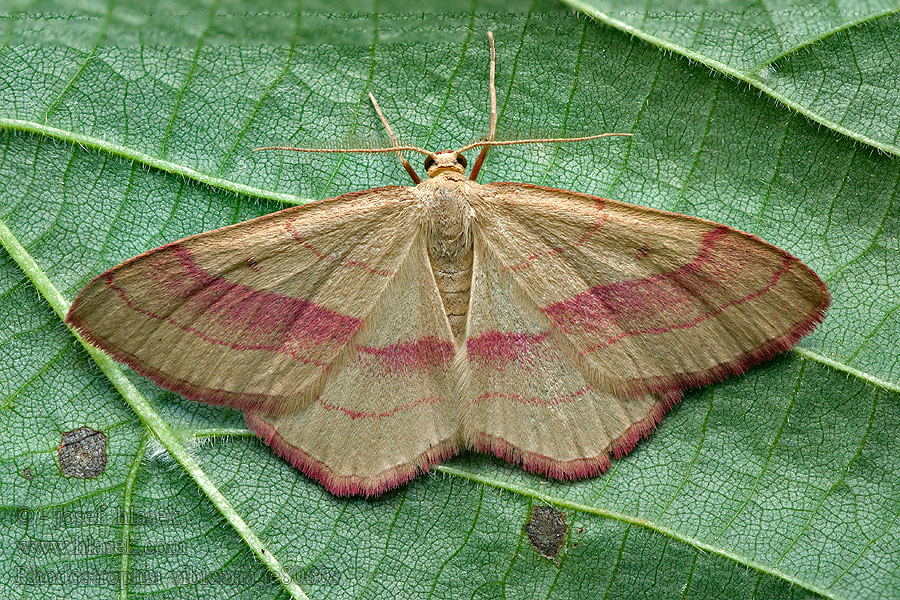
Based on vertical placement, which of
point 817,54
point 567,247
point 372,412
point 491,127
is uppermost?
point 817,54

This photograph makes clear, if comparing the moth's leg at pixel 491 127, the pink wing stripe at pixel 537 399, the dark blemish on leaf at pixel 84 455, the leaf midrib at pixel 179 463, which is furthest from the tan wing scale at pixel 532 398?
the dark blemish on leaf at pixel 84 455

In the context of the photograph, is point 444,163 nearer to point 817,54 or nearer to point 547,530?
point 547,530

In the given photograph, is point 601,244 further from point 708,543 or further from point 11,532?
point 11,532

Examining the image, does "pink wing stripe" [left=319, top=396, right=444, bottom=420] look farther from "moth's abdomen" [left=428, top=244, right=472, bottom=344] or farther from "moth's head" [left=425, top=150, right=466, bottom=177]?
"moth's head" [left=425, top=150, right=466, bottom=177]

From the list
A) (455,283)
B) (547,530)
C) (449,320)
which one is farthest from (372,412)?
(547,530)

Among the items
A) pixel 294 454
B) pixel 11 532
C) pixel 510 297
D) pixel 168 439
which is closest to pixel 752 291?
pixel 510 297

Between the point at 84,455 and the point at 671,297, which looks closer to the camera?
the point at 671,297
